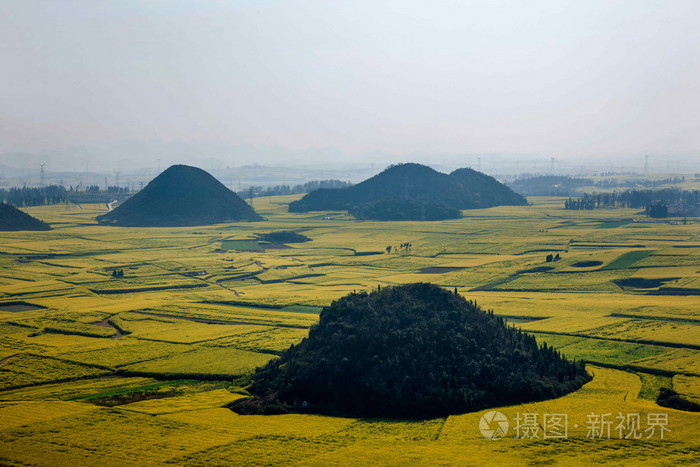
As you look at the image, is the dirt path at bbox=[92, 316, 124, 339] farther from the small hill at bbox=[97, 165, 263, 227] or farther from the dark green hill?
the dark green hill

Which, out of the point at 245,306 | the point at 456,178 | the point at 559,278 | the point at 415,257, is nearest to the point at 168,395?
the point at 245,306

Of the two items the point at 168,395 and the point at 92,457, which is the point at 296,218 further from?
the point at 92,457

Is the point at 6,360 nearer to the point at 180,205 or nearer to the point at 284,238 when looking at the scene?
the point at 284,238

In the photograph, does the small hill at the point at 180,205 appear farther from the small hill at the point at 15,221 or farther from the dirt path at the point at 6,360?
the dirt path at the point at 6,360

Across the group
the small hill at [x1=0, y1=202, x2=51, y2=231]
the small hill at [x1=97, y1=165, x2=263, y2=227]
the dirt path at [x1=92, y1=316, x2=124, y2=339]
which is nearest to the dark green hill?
the small hill at [x1=97, y1=165, x2=263, y2=227]

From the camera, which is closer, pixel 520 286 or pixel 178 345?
pixel 178 345
